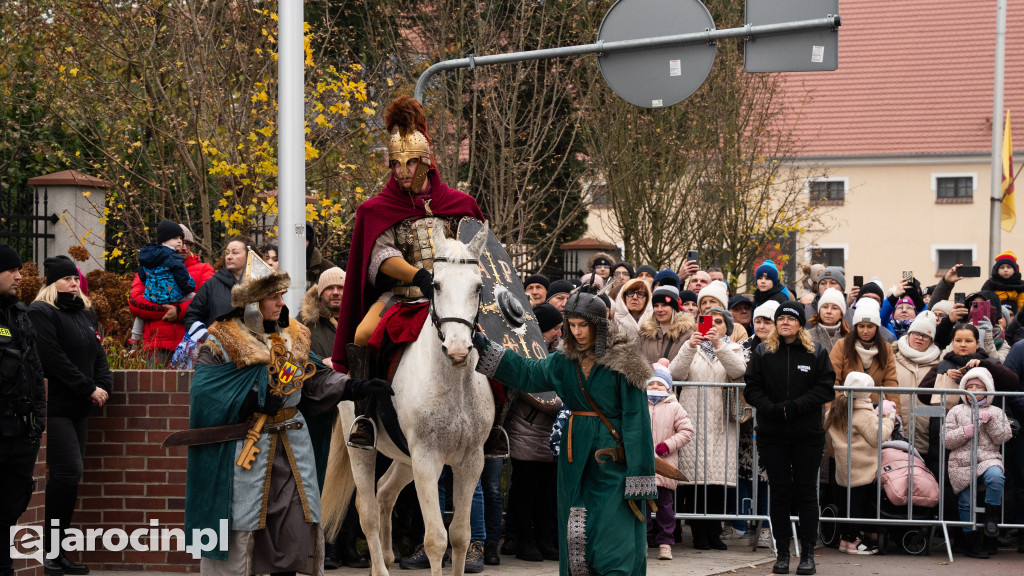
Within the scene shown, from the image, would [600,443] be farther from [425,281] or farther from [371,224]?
[371,224]

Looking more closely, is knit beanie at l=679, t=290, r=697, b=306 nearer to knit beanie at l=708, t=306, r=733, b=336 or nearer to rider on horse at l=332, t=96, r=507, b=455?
knit beanie at l=708, t=306, r=733, b=336

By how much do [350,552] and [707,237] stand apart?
1773cm

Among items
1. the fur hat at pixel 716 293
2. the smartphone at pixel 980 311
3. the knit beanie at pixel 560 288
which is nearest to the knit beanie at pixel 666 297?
the fur hat at pixel 716 293

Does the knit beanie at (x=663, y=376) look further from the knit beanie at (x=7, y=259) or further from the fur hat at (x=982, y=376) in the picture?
the knit beanie at (x=7, y=259)

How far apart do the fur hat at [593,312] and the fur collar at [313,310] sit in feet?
10.2

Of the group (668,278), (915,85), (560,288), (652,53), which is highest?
(915,85)

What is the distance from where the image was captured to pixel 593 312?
730cm

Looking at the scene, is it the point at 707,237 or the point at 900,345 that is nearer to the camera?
the point at 900,345

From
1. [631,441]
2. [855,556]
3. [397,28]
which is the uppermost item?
[397,28]

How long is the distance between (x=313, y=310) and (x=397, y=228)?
1.68m

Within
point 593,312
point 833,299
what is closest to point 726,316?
point 833,299

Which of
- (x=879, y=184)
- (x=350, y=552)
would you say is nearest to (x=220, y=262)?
(x=350, y=552)

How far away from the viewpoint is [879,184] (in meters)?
43.3

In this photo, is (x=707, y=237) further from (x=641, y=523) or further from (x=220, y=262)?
(x=641, y=523)
